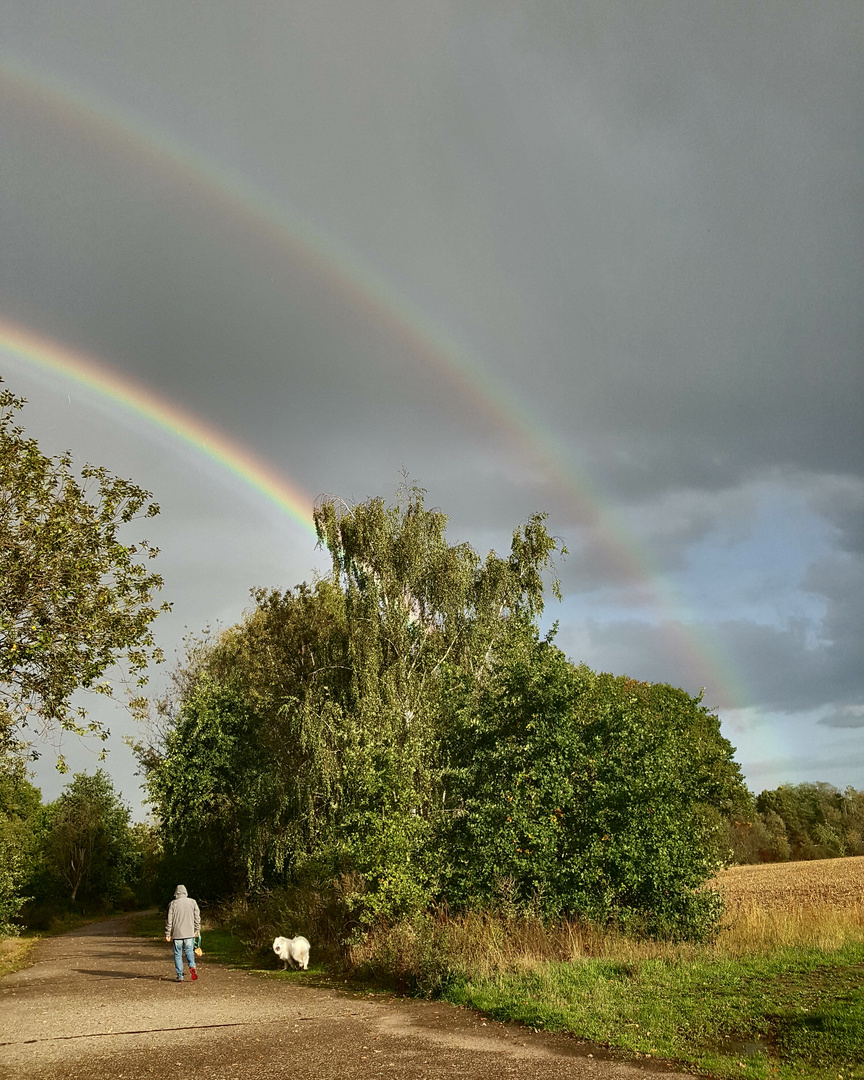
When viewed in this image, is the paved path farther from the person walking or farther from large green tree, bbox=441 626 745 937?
large green tree, bbox=441 626 745 937

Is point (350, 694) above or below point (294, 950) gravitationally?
above

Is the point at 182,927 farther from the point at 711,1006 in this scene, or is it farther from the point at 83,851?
the point at 83,851

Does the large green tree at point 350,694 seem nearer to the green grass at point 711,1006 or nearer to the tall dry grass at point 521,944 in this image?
the tall dry grass at point 521,944

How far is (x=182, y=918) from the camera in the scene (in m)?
15.0

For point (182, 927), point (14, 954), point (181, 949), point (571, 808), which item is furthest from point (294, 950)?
point (14, 954)

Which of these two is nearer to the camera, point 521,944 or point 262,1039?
point 262,1039

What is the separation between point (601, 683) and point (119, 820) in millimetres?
54764

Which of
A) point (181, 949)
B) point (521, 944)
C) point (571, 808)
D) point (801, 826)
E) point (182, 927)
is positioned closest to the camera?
point (521, 944)

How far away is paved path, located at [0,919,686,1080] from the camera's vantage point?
312 inches

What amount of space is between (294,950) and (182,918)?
2.22 meters

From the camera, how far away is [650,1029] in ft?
28.2

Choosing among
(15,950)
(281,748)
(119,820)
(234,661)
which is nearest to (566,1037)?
(281,748)

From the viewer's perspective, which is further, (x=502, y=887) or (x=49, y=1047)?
(x=502, y=887)

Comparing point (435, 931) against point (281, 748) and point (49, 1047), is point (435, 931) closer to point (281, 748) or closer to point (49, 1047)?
point (49, 1047)
